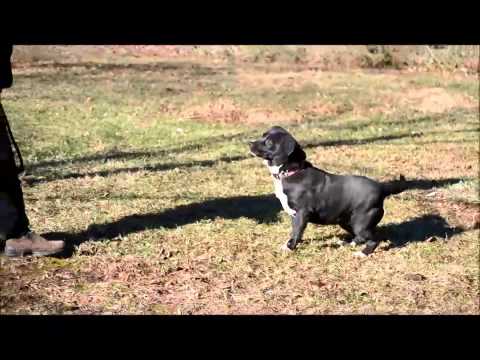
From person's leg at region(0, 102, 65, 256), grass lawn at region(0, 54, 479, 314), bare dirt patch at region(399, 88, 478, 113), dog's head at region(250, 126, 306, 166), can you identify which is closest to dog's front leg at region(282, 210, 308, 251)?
grass lawn at region(0, 54, 479, 314)

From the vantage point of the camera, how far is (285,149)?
484 centimetres

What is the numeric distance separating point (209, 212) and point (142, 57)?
1593cm

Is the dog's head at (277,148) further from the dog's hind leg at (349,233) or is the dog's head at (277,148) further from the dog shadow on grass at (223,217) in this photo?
the dog shadow on grass at (223,217)

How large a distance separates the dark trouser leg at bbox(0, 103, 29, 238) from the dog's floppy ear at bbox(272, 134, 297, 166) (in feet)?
6.64

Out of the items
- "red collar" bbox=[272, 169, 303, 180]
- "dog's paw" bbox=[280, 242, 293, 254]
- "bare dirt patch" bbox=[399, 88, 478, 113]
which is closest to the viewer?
"red collar" bbox=[272, 169, 303, 180]

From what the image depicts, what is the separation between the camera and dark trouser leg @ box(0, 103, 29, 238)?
422 centimetres

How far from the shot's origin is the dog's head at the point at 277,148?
483 centimetres

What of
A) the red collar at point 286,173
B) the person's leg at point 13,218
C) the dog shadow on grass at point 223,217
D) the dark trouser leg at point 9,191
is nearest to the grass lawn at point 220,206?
the dog shadow on grass at point 223,217

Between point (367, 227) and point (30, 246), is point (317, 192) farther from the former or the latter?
point (30, 246)

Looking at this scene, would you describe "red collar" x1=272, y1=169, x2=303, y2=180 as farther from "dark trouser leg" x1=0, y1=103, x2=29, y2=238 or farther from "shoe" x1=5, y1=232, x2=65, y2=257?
"dark trouser leg" x1=0, y1=103, x2=29, y2=238

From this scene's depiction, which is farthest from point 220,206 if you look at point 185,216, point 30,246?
point 30,246

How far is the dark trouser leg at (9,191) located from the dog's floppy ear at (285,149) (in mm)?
2023
